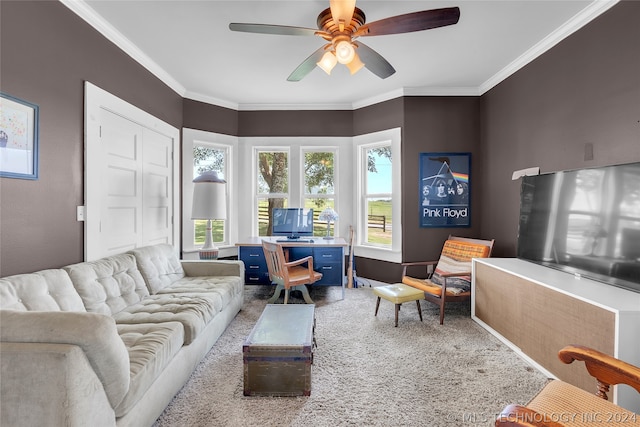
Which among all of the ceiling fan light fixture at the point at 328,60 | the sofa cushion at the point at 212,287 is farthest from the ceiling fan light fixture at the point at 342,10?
the sofa cushion at the point at 212,287

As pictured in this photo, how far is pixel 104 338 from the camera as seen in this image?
1281mm

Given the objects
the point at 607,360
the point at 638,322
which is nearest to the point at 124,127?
the point at 607,360

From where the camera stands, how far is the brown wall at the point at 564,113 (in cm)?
220

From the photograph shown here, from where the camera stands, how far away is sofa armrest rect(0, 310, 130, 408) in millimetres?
1209

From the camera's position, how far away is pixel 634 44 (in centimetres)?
213

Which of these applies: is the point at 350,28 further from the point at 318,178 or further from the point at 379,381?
the point at 318,178

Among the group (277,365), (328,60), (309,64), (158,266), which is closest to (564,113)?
(328,60)

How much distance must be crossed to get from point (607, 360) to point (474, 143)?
3368 mm

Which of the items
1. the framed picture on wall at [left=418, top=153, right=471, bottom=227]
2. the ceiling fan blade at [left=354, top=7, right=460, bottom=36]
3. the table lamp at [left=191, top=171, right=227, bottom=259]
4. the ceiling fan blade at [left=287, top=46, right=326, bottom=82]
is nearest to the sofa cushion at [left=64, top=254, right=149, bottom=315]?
the table lamp at [left=191, top=171, right=227, bottom=259]

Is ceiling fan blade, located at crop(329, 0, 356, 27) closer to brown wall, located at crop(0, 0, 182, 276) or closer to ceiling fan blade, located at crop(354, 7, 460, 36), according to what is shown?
ceiling fan blade, located at crop(354, 7, 460, 36)

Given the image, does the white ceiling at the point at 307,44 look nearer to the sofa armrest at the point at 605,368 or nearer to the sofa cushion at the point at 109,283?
the sofa cushion at the point at 109,283

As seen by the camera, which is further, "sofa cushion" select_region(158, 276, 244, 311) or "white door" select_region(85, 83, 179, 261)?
"sofa cushion" select_region(158, 276, 244, 311)

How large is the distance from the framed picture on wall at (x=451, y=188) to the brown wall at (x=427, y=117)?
11 centimetres

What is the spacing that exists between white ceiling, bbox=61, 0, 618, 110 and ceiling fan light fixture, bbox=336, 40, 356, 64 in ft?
1.57
